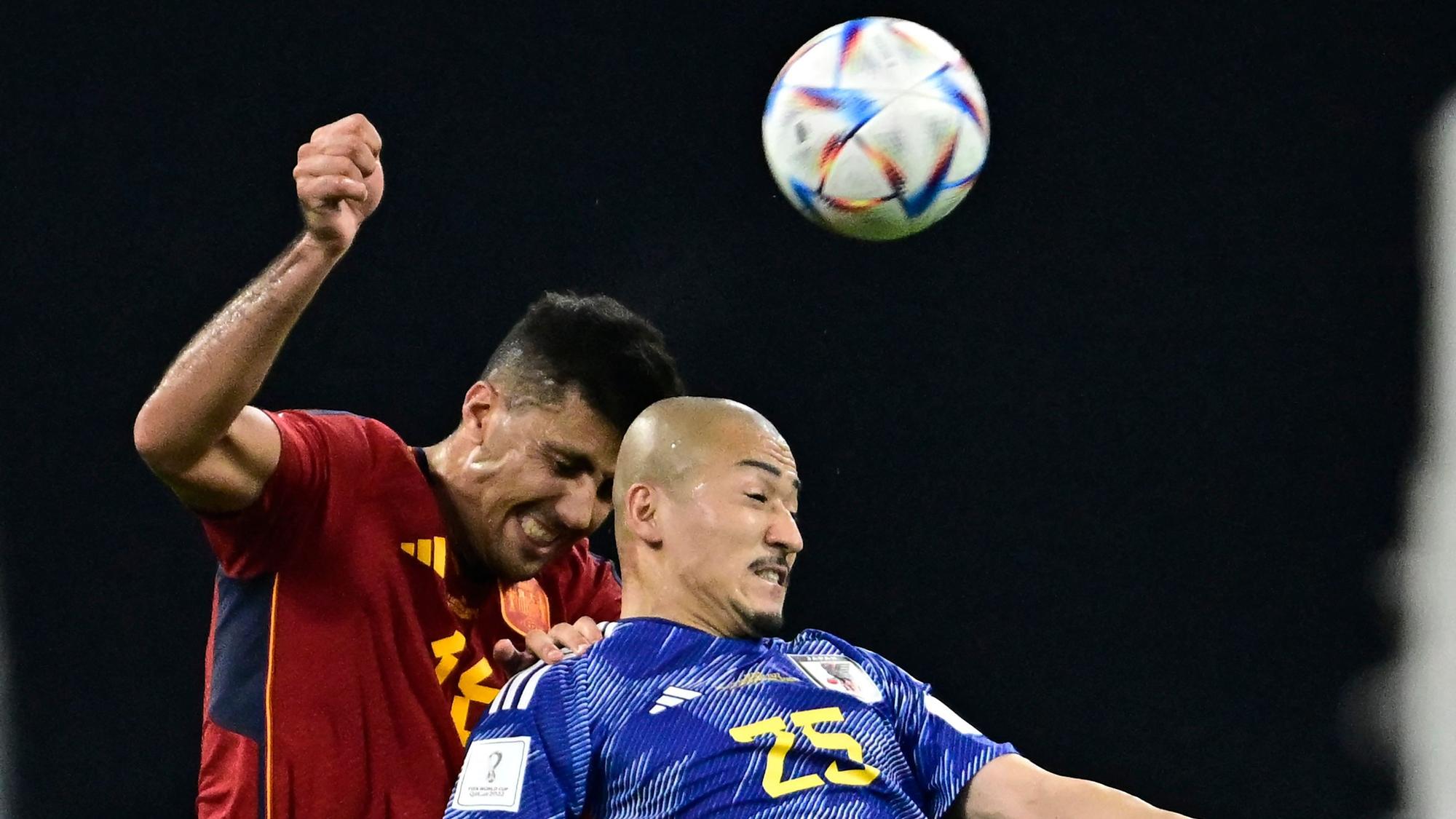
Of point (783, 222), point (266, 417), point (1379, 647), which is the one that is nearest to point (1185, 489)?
point (1379, 647)

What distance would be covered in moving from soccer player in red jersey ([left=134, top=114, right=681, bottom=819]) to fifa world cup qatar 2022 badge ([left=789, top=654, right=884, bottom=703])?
0.34m

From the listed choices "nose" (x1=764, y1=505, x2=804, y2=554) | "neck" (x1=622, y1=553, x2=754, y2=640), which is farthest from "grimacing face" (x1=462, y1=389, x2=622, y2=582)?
"nose" (x1=764, y1=505, x2=804, y2=554)

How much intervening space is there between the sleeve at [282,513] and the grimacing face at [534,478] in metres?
0.29

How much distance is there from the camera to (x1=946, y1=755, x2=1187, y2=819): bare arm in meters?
2.52

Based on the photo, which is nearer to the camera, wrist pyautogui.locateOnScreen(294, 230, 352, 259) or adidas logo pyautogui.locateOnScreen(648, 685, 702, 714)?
wrist pyautogui.locateOnScreen(294, 230, 352, 259)

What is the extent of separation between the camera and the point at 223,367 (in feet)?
7.39

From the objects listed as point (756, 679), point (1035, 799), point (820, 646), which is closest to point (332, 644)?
point (756, 679)

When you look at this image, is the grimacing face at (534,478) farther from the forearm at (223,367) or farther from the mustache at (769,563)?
the forearm at (223,367)

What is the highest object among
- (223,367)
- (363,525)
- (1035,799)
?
(223,367)

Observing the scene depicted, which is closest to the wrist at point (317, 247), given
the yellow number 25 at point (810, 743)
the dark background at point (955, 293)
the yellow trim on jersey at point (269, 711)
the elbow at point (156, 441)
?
the elbow at point (156, 441)

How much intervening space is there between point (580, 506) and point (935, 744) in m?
0.70

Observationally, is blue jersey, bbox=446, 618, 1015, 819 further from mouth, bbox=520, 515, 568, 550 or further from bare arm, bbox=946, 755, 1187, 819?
mouth, bbox=520, 515, 568, 550

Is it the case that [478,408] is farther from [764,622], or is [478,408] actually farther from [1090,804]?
[1090,804]

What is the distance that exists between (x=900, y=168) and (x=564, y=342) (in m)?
0.65
